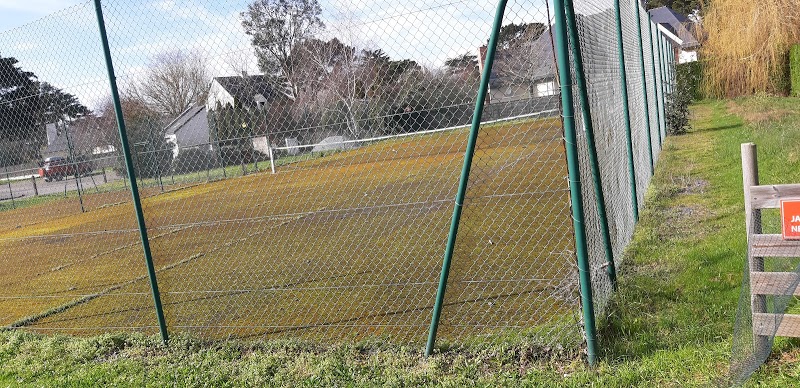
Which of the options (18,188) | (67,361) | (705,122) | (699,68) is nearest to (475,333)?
(67,361)

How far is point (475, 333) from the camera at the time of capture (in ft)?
15.4

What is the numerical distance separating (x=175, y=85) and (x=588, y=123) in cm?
349

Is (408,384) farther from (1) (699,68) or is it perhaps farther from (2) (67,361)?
(1) (699,68)

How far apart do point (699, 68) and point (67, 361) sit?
2841 cm

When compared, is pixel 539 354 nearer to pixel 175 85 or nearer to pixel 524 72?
pixel 524 72

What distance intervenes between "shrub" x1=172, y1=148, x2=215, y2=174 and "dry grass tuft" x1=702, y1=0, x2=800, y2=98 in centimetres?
2043

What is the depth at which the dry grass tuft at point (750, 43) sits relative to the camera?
69.5 ft

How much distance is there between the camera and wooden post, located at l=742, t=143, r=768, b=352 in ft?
10.7

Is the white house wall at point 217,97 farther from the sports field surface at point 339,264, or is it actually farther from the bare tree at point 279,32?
the sports field surface at point 339,264

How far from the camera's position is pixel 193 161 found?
6859 mm

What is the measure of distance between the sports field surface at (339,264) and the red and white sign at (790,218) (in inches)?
45.9

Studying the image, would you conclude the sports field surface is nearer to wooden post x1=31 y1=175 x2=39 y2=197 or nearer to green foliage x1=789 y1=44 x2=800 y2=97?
wooden post x1=31 y1=175 x2=39 y2=197

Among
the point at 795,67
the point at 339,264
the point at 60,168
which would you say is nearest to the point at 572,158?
the point at 339,264

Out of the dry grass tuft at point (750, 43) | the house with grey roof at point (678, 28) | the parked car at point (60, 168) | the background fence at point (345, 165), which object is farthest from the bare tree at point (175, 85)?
the house with grey roof at point (678, 28)
